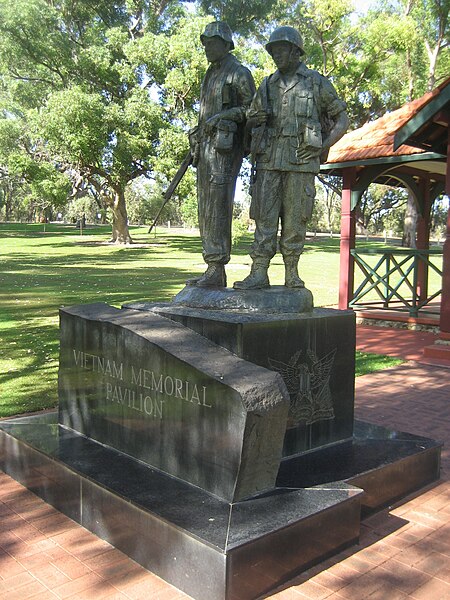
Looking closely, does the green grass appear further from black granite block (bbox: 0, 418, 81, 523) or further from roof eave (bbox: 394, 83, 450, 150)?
black granite block (bbox: 0, 418, 81, 523)

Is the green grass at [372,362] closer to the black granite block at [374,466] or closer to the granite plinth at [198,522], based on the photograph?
the black granite block at [374,466]

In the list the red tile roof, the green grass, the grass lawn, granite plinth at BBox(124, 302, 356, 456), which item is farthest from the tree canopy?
granite plinth at BBox(124, 302, 356, 456)

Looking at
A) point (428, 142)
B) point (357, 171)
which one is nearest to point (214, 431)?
point (428, 142)

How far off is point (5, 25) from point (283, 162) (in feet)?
92.6

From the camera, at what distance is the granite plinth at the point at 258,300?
14.6 ft

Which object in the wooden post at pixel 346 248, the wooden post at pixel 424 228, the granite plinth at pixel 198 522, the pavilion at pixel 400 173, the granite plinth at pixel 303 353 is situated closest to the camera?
the granite plinth at pixel 198 522

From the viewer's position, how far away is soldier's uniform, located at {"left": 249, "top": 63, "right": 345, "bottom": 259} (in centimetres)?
455

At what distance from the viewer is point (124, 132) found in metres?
27.4

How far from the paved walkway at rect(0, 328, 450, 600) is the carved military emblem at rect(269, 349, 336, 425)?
0.81 metres

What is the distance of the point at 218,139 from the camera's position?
4680 millimetres

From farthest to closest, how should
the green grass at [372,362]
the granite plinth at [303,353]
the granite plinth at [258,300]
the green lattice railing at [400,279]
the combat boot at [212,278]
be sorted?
the green lattice railing at [400,279], the green grass at [372,362], the combat boot at [212,278], the granite plinth at [258,300], the granite plinth at [303,353]

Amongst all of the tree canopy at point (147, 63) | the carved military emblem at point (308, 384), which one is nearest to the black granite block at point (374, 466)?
the carved military emblem at point (308, 384)

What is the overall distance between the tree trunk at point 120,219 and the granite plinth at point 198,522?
95.0 ft

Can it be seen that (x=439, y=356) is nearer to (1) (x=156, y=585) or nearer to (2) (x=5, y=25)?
(1) (x=156, y=585)
